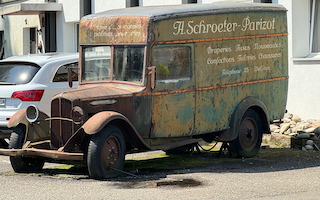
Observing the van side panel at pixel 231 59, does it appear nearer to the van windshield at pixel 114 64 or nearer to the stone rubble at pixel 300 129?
the van windshield at pixel 114 64

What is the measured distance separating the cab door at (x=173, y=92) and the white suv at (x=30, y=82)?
2.45m

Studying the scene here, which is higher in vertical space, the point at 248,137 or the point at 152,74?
the point at 152,74

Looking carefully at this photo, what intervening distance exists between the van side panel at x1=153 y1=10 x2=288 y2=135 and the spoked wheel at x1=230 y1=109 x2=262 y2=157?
334mm

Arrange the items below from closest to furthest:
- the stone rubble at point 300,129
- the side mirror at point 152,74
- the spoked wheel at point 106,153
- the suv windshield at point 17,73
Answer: the spoked wheel at point 106,153 < the side mirror at point 152,74 < the suv windshield at point 17,73 < the stone rubble at point 300,129

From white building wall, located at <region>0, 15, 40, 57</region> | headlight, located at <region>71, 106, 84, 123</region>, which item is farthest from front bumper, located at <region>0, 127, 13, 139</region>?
white building wall, located at <region>0, 15, 40, 57</region>

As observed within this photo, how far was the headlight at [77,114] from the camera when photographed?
773 cm

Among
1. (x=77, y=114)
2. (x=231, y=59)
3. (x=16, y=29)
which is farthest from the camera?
(x=16, y=29)

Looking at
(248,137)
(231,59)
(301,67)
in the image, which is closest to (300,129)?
(301,67)

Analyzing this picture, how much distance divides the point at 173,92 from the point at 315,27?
18.1ft

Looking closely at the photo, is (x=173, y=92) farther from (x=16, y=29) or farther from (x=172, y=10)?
(x=16, y=29)

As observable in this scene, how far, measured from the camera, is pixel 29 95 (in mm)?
9922

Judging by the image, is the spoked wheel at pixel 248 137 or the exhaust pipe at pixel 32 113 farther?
the spoked wheel at pixel 248 137

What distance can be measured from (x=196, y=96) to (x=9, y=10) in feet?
47.8

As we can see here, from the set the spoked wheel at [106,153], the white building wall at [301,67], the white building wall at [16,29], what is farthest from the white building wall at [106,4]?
the spoked wheel at [106,153]
